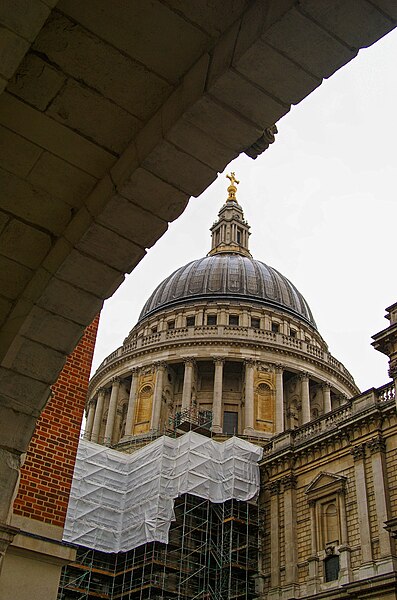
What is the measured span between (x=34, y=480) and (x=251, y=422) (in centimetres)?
3787

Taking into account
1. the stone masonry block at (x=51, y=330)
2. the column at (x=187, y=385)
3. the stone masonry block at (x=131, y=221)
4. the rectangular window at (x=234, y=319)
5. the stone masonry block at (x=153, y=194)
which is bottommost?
the stone masonry block at (x=51, y=330)

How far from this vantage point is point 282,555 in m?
32.8

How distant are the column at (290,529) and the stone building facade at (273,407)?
0.21ft

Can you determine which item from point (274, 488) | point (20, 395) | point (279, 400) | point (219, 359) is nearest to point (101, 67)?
point (20, 395)

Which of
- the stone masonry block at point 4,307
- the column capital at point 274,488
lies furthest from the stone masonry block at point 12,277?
the column capital at point 274,488

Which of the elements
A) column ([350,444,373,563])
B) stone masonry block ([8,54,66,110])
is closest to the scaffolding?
column ([350,444,373,563])

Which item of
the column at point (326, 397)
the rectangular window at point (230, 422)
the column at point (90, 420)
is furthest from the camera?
the column at point (90, 420)

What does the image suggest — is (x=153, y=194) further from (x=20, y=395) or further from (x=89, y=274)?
(x=20, y=395)

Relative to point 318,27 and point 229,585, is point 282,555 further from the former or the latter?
point 318,27

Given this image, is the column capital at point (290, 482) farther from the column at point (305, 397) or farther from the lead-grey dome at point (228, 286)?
the lead-grey dome at point (228, 286)

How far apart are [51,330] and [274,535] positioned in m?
30.1

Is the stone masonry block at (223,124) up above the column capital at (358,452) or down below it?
below

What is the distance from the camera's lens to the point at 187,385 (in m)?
50.6

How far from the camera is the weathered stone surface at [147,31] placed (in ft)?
16.2
